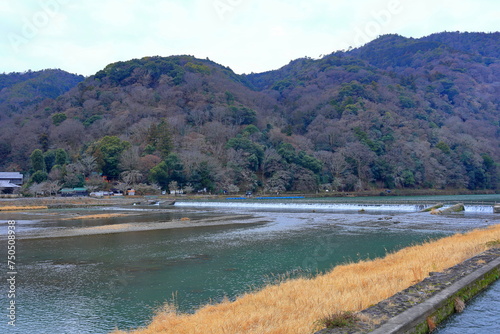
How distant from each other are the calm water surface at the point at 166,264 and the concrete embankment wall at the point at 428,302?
4.82 m

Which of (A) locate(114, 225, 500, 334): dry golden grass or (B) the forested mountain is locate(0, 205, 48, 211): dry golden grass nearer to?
(B) the forested mountain

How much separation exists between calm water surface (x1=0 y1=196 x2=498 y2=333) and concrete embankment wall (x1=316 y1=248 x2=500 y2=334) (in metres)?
4.82

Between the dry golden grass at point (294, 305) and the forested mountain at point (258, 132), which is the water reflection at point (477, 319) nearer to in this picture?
the dry golden grass at point (294, 305)

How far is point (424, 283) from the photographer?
27.8 ft

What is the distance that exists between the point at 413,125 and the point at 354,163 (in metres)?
24.8

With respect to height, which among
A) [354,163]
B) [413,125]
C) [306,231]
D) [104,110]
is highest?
[104,110]

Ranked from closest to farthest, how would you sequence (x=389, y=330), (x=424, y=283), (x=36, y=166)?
(x=389, y=330) → (x=424, y=283) → (x=36, y=166)

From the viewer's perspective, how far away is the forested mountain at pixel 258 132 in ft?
235

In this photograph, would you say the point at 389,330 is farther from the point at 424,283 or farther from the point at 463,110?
the point at 463,110

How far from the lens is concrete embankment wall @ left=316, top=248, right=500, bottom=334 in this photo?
601cm

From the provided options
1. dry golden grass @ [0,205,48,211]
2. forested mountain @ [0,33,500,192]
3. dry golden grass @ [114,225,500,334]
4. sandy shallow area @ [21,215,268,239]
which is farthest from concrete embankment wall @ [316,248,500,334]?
forested mountain @ [0,33,500,192]

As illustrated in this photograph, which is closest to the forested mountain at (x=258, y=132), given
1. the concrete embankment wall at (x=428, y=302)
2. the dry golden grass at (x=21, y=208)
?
the dry golden grass at (x=21, y=208)

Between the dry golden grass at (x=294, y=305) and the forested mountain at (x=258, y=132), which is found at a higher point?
the forested mountain at (x=258, y=132)

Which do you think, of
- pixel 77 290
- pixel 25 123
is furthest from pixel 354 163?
pixel 25 123
